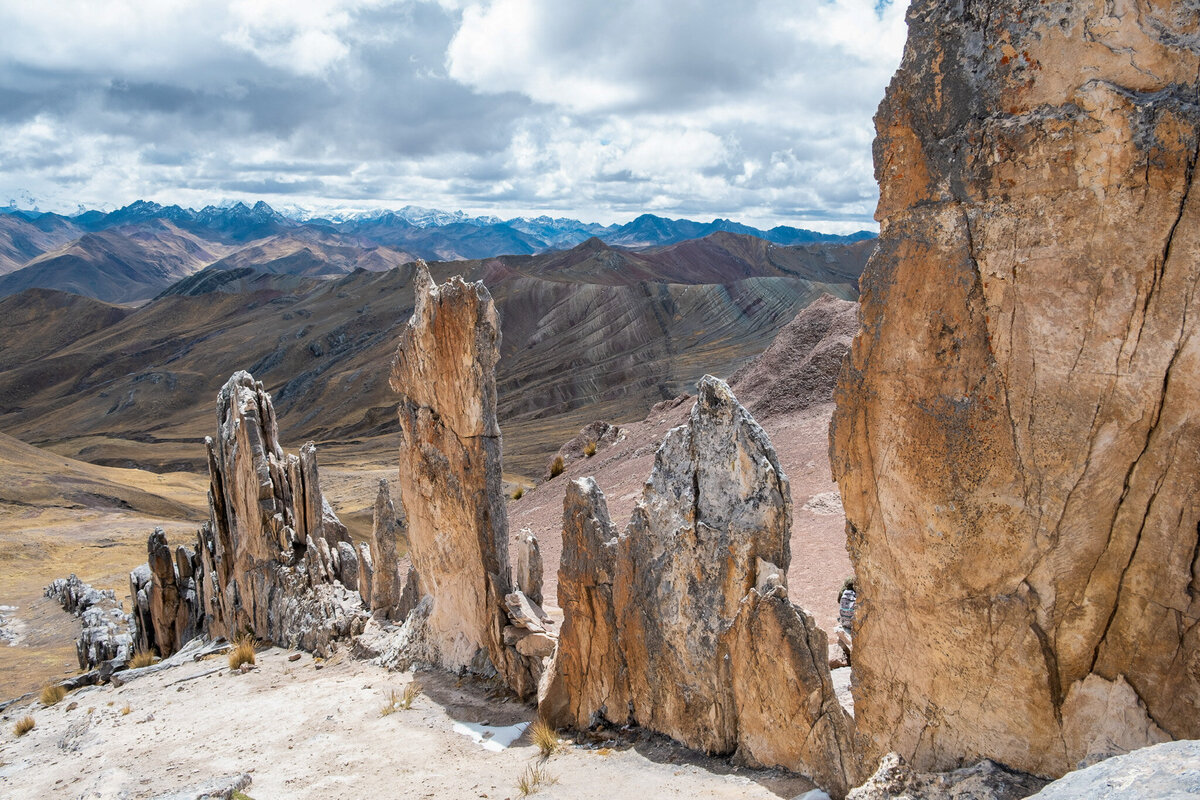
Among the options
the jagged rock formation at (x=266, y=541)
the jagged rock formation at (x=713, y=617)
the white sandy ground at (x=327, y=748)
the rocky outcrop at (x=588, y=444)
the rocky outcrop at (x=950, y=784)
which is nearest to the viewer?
the rocky outcrop at (x=950, y=784)

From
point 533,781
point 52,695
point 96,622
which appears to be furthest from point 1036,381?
point 96,622

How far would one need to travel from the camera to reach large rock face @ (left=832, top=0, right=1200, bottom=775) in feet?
13.2

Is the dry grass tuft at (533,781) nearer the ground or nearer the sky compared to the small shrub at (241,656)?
nearer the sky

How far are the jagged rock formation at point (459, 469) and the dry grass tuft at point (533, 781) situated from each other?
2557 mm

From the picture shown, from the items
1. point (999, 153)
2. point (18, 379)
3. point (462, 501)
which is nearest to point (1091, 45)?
point (999, 153)

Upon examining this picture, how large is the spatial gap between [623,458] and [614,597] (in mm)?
18566

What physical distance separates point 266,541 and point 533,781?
10.4 meters

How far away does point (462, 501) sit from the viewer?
35.5ft

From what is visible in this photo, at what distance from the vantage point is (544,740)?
27.1 ft

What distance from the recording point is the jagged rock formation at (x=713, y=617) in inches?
258

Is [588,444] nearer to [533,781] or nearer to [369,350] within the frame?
[533,781]

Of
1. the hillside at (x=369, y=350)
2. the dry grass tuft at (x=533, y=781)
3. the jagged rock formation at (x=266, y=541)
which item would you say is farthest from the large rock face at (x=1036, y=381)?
the hillside at (x=369, y=350)

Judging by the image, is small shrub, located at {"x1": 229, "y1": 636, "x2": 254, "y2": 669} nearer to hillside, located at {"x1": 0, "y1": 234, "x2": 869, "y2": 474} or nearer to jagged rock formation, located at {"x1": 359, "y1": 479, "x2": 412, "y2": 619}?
jagged rock formation, located at {"x1": 359, "y1": 479, "x2": 412, "y2": 619}

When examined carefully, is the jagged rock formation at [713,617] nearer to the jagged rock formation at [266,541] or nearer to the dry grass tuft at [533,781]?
the dry grass tuft at [533,781]
